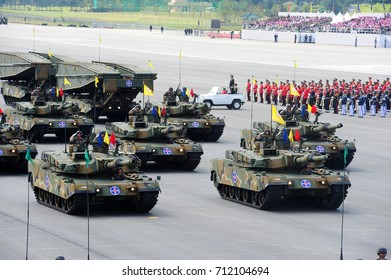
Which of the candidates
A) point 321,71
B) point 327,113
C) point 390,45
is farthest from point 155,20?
point 327,113

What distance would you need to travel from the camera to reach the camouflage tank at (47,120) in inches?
1933

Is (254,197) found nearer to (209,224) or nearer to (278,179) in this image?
(278,179)

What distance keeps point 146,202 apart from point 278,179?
3734 millimetres

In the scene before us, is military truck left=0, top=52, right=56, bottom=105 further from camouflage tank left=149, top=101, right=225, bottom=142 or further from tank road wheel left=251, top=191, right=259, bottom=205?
tank road wheel left=251, top=191, right=259, bottom=205

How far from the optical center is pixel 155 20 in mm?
199750

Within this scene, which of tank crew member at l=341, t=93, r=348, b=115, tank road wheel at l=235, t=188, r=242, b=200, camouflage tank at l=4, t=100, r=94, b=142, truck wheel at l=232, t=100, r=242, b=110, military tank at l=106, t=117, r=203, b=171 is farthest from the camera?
truck wheel at l=232, t=100, r=242, b=110

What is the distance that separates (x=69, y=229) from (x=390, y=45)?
9879 cm

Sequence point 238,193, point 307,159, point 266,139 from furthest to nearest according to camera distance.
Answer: point 238,193
point 266,139
point 307,159

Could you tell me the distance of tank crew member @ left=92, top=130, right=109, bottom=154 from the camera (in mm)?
34469

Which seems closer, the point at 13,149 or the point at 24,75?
the point at 13,149

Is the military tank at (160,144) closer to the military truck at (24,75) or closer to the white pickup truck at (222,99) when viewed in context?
the military truck at (24,75)

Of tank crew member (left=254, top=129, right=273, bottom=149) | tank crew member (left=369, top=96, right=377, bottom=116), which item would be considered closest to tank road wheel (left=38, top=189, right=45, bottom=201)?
tank crew member (left=254, top=129, right=273, bottom=149)

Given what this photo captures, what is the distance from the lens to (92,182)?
3266cm

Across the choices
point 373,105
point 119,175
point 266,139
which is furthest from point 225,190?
→ point 373,105
